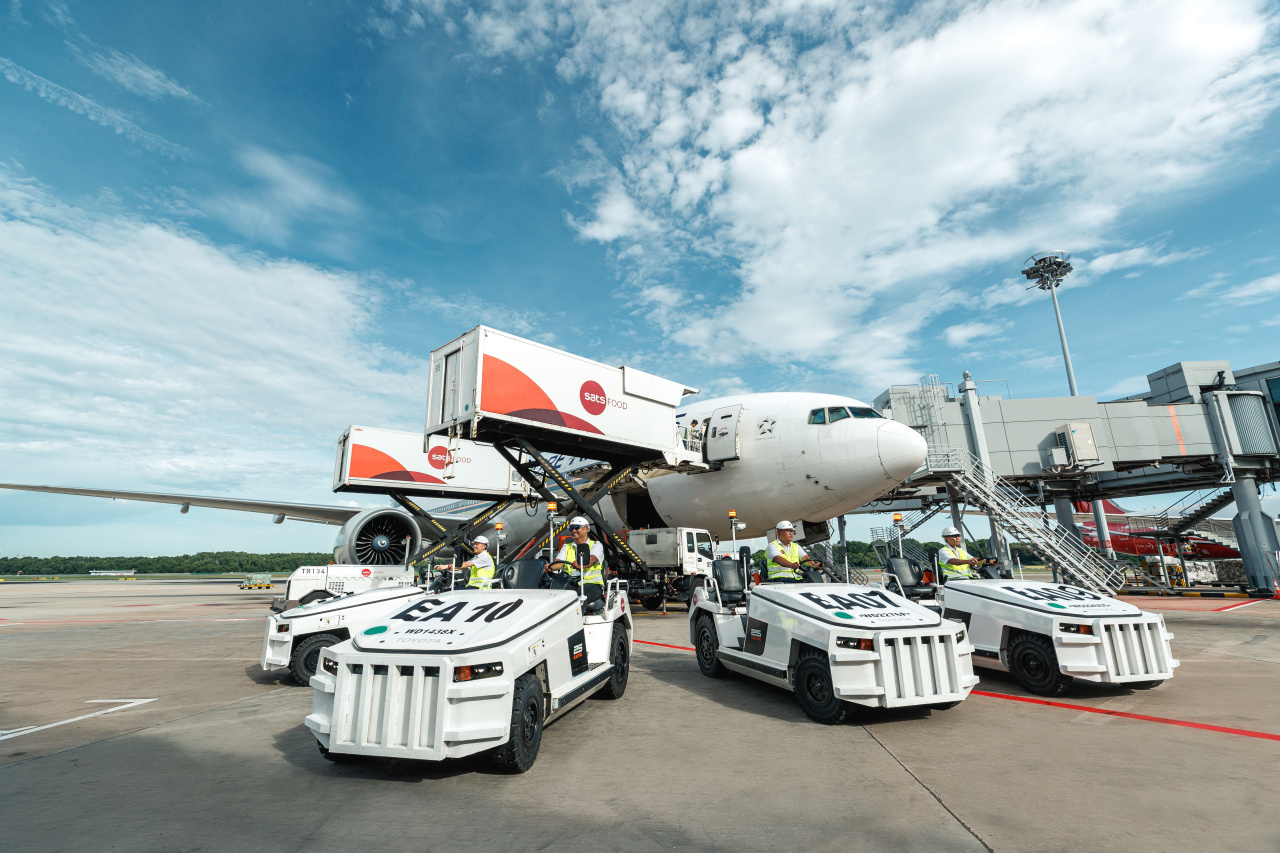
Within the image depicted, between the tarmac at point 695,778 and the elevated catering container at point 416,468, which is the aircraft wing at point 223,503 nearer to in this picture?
the elevated catering container at point 416,468

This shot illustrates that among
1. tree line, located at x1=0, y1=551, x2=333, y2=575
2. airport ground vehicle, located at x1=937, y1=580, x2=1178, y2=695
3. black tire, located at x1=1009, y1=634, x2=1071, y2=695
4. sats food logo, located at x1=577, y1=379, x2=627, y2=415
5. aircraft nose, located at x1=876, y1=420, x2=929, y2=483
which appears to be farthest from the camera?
tree line, located at x1=0, y1=551, x2=333, y2=575

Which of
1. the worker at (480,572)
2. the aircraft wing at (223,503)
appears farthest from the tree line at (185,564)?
the worker at (480,572)

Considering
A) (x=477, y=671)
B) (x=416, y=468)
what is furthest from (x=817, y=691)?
(x=416, y=468)

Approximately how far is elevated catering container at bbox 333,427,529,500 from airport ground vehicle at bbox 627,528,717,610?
22.9 ft

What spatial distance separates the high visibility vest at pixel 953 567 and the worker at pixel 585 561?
494 centimetres

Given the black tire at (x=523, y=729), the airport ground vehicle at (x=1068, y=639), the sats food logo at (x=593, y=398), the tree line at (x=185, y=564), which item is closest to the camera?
the black tire at (x=523, y=729)

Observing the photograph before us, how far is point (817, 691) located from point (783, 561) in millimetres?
1863

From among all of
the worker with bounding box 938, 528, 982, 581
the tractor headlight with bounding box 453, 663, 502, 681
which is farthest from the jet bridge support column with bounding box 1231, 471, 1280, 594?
the tractor headlight with bounding box 453, 663, 502, 681

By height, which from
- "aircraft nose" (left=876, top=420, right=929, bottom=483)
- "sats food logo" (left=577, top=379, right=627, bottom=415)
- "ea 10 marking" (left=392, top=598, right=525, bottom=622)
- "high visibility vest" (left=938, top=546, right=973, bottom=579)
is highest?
"sats food logo" (left=577, top=379, right=627, bottom=415)

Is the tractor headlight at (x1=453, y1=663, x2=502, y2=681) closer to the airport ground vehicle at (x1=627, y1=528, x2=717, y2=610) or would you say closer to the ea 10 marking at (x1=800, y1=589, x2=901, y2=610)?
the ea 10 marking at (x1=800, y1=589, x2=901, y2=610)

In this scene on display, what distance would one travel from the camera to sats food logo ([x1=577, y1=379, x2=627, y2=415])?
14.8 meters

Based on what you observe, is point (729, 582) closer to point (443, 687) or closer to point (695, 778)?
point (695, 778)

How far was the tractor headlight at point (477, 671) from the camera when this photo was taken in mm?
3893

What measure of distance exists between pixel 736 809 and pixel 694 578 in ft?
38.1
